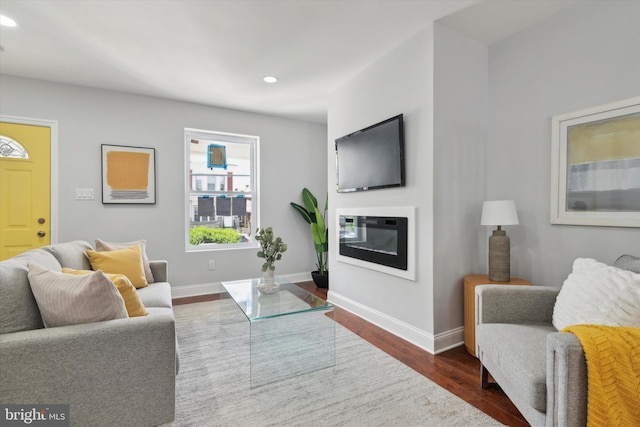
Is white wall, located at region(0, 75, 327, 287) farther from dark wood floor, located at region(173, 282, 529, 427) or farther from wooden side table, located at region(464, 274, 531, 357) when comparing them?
wooden side table, located at region(464, 274, 531, 357)

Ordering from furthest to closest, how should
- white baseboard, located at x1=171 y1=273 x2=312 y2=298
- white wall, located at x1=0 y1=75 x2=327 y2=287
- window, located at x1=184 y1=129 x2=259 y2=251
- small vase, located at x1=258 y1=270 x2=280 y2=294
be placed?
1. window, located at x1=184 y1=129 x2=259 y2=251
2. white baseboard, located at x1=171 y1=273 x2=312 y2=298
3. white wall, located at x1=0 y1=75 x2=327 y2=287
4. small vase, located at x1=258 y1=270 x2=280 y2=294

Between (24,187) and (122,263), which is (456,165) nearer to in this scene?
(122,263)

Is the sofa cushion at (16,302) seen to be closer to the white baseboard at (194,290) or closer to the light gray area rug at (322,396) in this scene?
the light gray area rug at (322,396)

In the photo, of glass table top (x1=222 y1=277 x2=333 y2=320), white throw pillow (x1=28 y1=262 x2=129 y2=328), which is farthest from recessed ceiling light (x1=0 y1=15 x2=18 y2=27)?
glass table top (x1=222 y1=277 x2=333 y2=320)

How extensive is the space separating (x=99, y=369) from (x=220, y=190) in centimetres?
322

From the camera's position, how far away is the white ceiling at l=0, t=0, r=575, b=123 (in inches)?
83.4

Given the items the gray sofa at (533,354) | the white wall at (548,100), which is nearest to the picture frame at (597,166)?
the white wall at (548,100)

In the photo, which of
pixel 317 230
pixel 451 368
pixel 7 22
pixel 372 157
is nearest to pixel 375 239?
pixel 372 157

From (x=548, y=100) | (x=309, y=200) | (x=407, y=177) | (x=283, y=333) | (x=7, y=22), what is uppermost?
(x=7, y=22)

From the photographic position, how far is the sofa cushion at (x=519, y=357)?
4.04 feet

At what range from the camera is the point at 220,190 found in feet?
14.0

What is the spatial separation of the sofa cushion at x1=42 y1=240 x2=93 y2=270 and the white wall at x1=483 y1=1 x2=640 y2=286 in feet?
10.8

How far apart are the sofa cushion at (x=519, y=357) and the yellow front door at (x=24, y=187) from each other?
4.21 metres

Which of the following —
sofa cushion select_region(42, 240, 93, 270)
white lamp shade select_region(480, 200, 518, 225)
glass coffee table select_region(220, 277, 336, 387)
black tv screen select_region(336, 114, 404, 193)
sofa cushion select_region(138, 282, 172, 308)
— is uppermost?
black tv screen select_region(336, 114, 404, 193)
